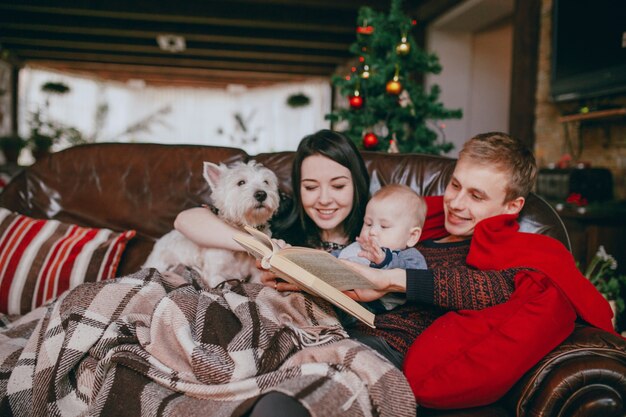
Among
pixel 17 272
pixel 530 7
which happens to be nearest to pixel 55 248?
pixel 17 272

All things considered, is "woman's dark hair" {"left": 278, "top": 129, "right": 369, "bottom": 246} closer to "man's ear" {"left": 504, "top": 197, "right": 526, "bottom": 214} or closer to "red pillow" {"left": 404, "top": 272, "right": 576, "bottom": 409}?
"man's ear" {"left": 504, "top": 197, "right": 526, "bottom": 214}

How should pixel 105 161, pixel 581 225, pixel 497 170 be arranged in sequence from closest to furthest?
pixel 497 170, pixel 105 161, pixel 581 225

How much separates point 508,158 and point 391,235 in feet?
1.56

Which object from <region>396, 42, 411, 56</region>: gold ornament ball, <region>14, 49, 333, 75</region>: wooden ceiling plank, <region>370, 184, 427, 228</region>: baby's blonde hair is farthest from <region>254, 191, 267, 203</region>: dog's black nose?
<region>14, 49, 333, 75</region>: wooden ceiling plank

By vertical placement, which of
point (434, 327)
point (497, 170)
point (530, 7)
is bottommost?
point (434, 327)

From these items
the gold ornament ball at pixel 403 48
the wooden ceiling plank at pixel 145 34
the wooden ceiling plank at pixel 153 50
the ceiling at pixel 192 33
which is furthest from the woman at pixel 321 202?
the wooden ceiling plank at pixel 153 50

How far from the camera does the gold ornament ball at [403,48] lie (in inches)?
131

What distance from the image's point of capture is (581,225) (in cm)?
309

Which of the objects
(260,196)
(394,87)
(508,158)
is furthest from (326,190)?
(394,87)

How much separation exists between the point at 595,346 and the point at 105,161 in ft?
7.35

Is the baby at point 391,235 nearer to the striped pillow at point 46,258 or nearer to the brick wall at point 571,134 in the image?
the striped pillow at point 46,258

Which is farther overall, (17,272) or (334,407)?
(17,272)

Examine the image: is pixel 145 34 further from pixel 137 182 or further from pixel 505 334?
pixel 505 334

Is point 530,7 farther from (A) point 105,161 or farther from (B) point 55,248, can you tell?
(B) point 55,248
